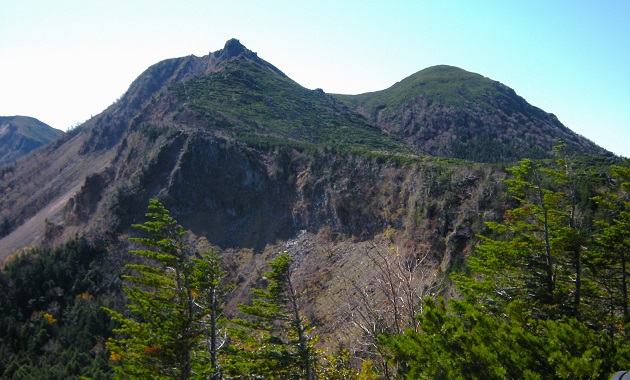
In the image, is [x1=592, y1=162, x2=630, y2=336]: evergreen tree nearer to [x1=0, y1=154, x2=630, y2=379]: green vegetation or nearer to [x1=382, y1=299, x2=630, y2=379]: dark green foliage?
[x1=0, y1=154, x2=630, y2=379]: green vegetation

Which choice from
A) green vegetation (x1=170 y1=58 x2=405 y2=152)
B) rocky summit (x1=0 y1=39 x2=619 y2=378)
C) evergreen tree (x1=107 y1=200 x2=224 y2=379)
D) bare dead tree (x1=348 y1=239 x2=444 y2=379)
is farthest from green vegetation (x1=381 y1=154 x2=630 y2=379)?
green vegetation (x1=170 y1=58 x2=405 y2=152)

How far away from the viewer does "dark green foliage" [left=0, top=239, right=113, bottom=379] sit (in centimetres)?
3297

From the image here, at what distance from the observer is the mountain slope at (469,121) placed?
76.5m

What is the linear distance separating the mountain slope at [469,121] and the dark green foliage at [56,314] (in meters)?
60.0

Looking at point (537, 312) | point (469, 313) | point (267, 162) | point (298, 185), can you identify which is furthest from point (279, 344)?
point (267, 162)

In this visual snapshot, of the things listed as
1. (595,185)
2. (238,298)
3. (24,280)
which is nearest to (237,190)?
(238,298)

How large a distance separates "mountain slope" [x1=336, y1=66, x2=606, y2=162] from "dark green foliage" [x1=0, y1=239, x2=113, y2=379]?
5999 cm

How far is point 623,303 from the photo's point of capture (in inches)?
370

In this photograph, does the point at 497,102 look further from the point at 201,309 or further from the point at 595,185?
the point at 201,309

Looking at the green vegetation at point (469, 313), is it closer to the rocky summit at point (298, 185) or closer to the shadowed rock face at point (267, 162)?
the rocky summit at point (298, 185)

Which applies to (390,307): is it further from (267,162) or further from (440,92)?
(440,92)

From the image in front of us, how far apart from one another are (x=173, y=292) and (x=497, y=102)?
95057mm

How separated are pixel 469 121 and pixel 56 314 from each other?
78024 mm

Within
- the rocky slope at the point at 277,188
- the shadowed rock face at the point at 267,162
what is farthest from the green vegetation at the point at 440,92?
the rocky slope at the point at 277,188
